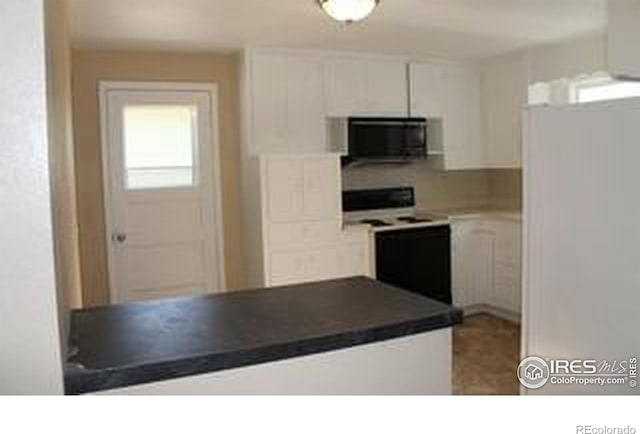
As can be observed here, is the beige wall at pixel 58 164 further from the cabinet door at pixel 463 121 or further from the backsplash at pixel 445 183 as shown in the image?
the cabinet door at pixel 463 121

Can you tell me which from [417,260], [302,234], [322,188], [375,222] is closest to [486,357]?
[417,260]

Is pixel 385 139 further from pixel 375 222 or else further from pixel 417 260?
pixel 417 260

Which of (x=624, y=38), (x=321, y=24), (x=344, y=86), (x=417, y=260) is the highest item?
(x=321, y=24)

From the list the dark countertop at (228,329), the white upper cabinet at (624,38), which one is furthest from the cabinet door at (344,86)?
the dark countertop at (228,329)

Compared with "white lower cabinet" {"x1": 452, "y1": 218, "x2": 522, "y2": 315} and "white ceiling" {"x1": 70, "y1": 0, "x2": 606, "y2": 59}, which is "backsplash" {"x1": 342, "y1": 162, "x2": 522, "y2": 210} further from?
"white ceiling" {"x1": 70, "y1": 0, "x2": 606, "y2": 59}

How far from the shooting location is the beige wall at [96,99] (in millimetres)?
3994

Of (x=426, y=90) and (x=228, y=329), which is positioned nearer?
(x=228, y=329)

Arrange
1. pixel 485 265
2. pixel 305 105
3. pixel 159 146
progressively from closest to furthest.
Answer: pixel 159 146 → pixel 305 105 → pixel 485 265

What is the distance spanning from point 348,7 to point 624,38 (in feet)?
4.10

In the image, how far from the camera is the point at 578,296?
214 cm

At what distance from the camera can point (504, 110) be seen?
4.94m

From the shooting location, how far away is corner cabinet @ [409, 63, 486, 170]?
4.86 m
